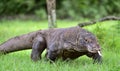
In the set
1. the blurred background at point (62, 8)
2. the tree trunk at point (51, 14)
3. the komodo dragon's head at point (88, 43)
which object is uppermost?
the komodo dragon's head at point (88, 43)

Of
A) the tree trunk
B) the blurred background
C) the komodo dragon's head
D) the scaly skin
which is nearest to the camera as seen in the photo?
the komodo dragon's head

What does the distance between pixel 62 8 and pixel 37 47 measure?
45.6ft

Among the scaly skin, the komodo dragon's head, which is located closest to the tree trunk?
the scaly skin

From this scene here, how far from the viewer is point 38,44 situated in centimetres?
868

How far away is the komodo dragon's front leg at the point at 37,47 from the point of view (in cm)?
866

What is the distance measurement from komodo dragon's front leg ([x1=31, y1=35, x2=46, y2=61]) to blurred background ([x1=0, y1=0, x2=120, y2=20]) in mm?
13022

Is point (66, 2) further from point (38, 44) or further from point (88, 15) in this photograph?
point (38, 44)

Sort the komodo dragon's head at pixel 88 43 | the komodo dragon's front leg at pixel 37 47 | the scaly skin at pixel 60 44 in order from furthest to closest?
1. the komodo dragon's front leg at pixel 37 47
2. the scaly skin at pixel 60 44
3. the komodo dragon's head at pixel 88 43

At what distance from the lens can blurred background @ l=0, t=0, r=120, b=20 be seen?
71.9ft

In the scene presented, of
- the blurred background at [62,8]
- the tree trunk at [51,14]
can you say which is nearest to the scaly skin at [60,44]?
the tree trunk at [51,14]

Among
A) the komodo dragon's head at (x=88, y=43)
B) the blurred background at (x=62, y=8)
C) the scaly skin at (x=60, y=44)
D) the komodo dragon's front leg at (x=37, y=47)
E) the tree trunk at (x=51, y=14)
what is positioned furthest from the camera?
the blurred background at (x=62, y=8)

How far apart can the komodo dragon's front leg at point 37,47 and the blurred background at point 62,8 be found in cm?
1302

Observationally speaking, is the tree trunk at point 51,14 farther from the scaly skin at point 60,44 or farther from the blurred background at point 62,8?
the blurred background at point 62,8

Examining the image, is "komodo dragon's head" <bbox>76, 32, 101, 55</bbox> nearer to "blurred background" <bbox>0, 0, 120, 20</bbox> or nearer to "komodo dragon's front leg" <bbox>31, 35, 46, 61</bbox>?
"komodo dragon's front leg" <bbox>31, 35, 46, 61</bbox>
